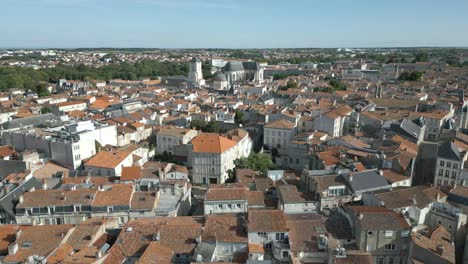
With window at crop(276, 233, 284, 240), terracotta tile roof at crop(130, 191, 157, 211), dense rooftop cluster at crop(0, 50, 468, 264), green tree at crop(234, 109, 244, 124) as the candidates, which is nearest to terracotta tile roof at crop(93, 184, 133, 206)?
dense rooftop cluster at crop(0, 50, 468, 264)

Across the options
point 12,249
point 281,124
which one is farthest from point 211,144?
point 12,249

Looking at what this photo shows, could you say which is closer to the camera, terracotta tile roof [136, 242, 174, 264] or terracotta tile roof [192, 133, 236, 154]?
terracotta tile roof [136, 242, 174, 264]

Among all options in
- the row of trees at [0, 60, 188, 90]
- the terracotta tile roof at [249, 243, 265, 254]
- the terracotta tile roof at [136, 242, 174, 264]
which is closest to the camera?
the terracotta tile roof at [136, 242, 174, 264]

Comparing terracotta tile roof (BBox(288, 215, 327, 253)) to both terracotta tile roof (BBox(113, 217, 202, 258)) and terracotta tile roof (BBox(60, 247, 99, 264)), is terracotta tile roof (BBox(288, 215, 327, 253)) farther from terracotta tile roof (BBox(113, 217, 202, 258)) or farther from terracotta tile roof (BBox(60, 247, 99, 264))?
terracotta tile roof (BBox(60, 247, 99, 264))

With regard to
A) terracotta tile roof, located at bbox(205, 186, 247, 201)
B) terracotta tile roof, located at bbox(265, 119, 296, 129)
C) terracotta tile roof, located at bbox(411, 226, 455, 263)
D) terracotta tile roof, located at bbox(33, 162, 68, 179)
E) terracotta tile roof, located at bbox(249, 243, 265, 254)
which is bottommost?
terracotta tile roof, located at bbox(33, 162, 68, 179)

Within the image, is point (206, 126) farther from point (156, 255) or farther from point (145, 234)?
point (156, 255)

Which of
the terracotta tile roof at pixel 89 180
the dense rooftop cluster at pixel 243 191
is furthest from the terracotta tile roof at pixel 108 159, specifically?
the terracotta tile roof at pixel 89 180

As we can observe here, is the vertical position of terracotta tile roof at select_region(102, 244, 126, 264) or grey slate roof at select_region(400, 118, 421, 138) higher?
grey slate roof at select_region(400, 118, 421, 138)
